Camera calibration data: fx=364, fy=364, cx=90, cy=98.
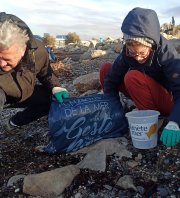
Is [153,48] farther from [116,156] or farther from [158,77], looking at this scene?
[116,156]

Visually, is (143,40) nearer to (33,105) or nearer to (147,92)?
(147,92)

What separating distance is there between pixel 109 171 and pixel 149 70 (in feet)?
2.79

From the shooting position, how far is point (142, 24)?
2.50 m

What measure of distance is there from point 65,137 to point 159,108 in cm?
82

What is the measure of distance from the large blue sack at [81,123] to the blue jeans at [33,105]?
446mm

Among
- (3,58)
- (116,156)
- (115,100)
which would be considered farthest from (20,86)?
(116,156)

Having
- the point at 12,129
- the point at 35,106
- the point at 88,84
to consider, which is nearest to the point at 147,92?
the point at 35,106

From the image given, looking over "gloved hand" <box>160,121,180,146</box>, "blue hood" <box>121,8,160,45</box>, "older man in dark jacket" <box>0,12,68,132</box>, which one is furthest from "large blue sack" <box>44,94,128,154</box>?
"blue hood" <box>121,8,160,45</box>

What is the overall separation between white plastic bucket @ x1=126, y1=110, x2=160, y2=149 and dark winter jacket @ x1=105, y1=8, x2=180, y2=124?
14cm

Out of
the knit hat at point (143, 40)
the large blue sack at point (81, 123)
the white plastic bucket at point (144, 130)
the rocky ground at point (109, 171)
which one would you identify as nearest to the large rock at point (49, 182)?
the rocky ground at point (109, 171)

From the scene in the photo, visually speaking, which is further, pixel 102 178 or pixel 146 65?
pixel 146 65

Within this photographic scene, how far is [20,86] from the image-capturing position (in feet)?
10.1

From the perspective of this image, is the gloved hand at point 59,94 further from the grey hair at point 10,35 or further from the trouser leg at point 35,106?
the grey hair at point 10,35

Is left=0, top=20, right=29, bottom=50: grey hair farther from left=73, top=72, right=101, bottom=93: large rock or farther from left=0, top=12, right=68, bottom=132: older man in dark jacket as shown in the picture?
left=73, top=72, right=101, bottom=93: large rock
